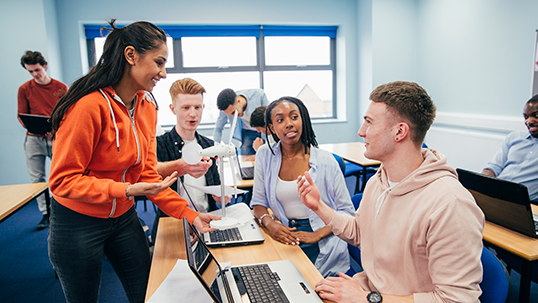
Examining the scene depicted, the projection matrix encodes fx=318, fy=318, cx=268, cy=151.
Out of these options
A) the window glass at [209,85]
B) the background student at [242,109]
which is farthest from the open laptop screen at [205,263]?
the window glass at [209,85]

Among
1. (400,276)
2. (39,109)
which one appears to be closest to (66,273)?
(400,276)

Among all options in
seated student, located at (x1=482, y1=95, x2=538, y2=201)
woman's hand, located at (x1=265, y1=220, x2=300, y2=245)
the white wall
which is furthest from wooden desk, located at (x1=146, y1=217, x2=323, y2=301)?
the white wall

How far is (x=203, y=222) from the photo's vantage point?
4.86 feet

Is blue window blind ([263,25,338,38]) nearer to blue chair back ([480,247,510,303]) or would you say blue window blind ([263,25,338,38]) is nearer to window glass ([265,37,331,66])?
window glass ([265,37,331,66])

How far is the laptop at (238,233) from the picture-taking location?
4.68 feet

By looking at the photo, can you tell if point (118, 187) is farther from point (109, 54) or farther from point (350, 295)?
point (350, 295)

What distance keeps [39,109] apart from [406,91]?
13.2 feet

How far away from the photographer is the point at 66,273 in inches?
49.3

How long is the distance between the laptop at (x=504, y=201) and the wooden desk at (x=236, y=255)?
1049 mm

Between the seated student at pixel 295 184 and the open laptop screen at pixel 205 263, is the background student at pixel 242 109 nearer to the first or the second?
the seated student at pixel 295 184

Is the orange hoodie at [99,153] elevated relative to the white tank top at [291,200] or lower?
elevated

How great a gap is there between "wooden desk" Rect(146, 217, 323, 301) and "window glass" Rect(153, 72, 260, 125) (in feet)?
14.7

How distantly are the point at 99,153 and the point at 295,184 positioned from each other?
995 mm

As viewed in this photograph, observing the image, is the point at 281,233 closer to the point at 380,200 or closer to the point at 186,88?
the point at 380,200
